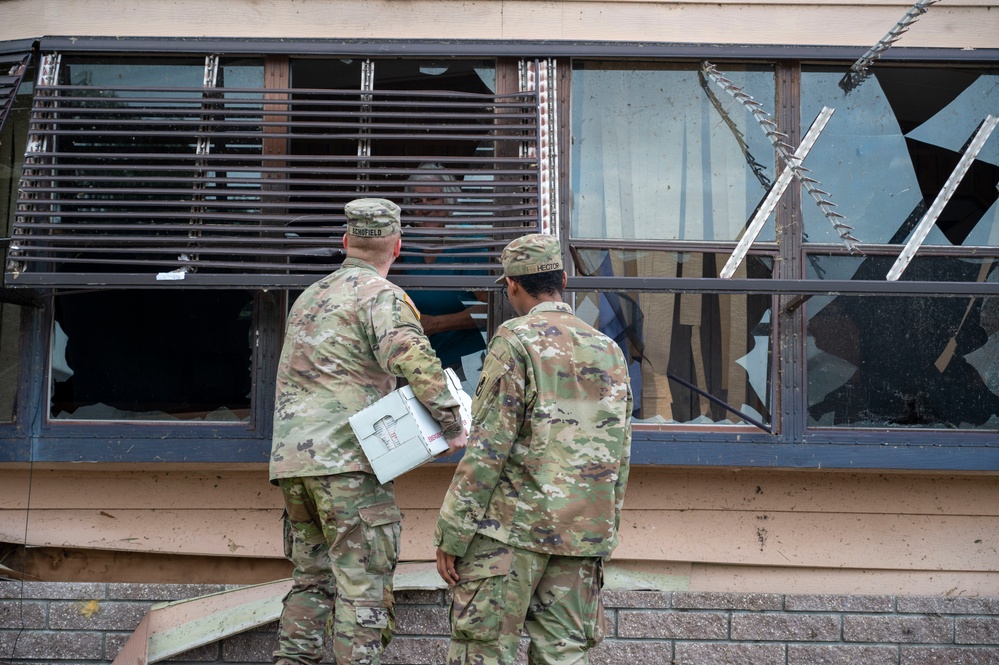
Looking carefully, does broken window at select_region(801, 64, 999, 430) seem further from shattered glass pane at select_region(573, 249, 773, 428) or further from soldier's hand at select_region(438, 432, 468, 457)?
soldier's hand at select_region(438, 432, 468, 457)

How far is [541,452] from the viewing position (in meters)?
3.21

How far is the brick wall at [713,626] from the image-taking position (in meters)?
4.50

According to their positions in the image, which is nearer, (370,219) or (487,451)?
(487,451)

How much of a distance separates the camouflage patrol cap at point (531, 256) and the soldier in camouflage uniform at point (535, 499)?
0.20 metres

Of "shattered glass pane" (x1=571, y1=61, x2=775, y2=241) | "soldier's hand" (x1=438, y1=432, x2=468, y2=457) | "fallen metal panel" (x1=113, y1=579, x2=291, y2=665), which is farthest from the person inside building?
"fallen metal panel" (x1=113, y1=579, x2=291, y2=665)

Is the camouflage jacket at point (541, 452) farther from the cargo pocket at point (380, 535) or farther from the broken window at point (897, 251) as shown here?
the broken window at point (897, 251)

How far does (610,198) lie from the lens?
4.71 meters

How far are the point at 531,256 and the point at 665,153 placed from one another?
1665 mm

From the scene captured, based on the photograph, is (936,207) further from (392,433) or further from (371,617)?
(371,617)

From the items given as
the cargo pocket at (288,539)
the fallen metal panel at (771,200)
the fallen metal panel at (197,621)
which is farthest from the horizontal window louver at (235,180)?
the fallen metal panel at (197,621)

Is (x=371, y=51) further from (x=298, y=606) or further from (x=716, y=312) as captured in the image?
(x=298, y=606)

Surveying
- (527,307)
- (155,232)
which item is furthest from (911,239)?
(155,232)

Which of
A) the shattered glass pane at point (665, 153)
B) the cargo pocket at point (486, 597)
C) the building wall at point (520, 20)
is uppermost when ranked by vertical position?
the building wall at point (520, 20)

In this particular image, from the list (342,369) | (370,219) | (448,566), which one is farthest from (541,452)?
(370,219)
